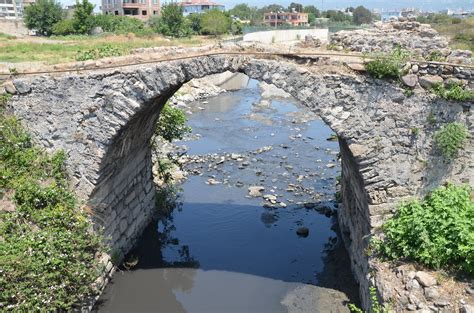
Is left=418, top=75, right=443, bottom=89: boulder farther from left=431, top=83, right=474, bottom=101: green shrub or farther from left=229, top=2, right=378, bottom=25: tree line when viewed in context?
left=229, top=2, right=378, bottom=25: tree line

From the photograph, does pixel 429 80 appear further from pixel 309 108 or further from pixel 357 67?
pixel 309 108

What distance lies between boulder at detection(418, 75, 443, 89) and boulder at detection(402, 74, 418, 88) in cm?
11

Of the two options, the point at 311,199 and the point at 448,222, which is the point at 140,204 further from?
the point at 448,222

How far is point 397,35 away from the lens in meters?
9.09

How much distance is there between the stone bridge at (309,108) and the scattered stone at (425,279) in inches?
57.1

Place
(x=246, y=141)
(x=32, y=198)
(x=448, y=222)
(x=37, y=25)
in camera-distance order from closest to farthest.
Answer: (x=448, y=222), (x=32, y=198), (x=246, y=141), (x=37, y=25)

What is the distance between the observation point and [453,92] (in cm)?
783

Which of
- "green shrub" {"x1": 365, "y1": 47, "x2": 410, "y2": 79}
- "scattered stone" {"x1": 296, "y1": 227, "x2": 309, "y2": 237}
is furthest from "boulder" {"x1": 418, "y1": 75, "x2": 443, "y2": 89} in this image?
"scattered stone" {"x1": 296, "y1": 227, "x2": 309, "y2": 237}

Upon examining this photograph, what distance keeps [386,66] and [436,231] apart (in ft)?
9.34

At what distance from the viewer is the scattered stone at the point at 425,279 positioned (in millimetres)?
6987

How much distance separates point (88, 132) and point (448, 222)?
6.41 meters

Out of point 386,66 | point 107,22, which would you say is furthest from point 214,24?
point 386,66

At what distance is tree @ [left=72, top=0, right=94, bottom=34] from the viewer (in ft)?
109

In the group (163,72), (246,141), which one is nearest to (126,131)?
(163,72)
